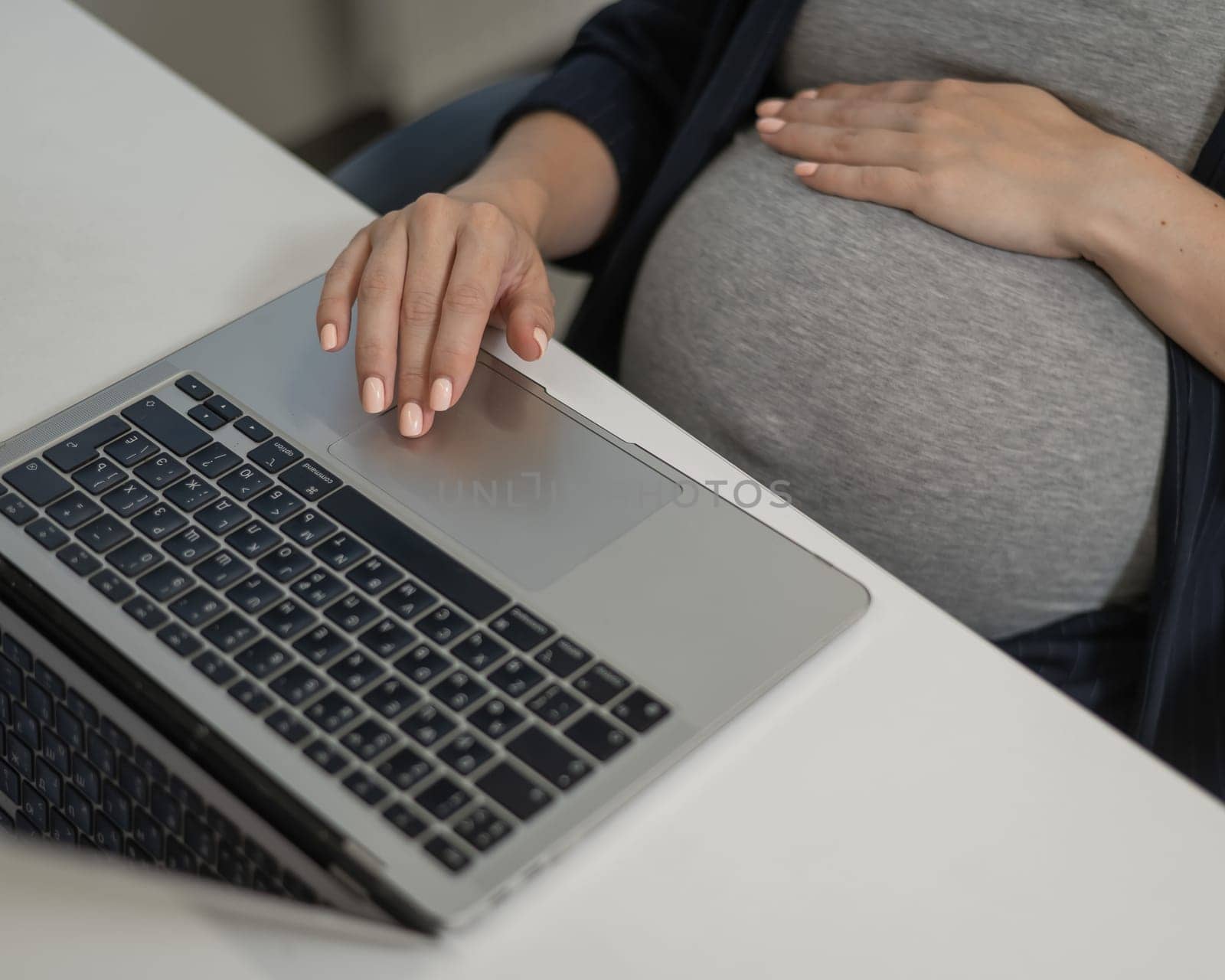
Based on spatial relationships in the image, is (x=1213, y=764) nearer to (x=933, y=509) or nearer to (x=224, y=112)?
(x=933, y=509)

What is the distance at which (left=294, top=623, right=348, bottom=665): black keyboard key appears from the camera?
434 millimetres

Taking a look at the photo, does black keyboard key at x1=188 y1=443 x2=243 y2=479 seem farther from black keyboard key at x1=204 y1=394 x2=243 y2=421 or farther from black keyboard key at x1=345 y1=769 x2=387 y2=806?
black keyboard key at x1=345 y1=769 x2=387 y2=806

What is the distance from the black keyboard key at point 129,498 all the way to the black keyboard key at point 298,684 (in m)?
0.12

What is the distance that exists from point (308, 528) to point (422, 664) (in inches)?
3.6

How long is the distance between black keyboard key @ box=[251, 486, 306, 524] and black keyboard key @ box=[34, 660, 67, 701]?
0.10m

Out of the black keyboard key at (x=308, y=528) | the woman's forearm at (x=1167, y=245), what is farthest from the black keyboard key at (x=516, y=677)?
the woman's forearm at (x=1167, y=245)

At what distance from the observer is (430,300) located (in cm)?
60

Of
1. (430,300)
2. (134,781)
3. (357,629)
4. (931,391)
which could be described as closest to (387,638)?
(357,629)

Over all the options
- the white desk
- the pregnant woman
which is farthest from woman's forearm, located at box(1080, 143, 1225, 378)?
the white desk

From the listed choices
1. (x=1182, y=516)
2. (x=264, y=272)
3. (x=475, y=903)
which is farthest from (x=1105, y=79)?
(x=475, y=903)

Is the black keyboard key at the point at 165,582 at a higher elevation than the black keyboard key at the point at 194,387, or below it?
below

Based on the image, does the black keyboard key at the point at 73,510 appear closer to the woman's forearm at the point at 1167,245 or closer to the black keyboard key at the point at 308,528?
the black keyboard key at the point at 308,528

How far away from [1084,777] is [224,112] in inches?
25.2

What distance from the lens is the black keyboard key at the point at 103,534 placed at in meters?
0.47
